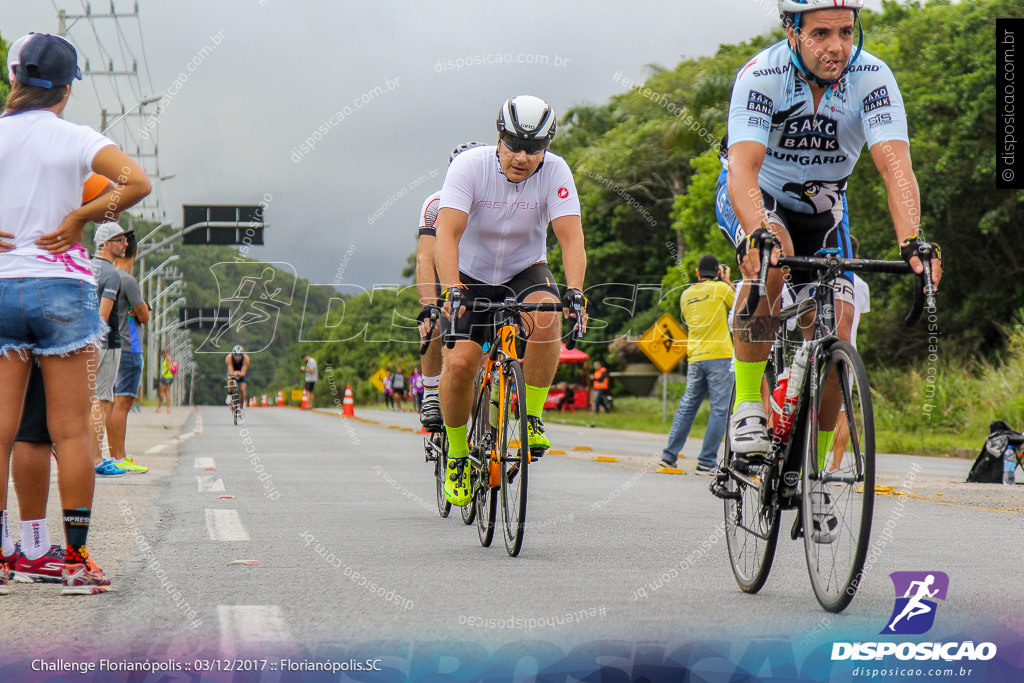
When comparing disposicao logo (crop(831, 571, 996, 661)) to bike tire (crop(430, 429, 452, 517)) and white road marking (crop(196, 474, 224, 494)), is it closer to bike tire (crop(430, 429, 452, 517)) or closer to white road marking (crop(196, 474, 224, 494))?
bike tire (crop(430, 429, 452, 517))

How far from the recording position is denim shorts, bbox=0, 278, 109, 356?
429cm

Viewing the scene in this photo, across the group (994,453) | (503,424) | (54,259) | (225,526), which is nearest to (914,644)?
(503,424)

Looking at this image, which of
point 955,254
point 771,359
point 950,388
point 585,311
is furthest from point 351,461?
point 955,254

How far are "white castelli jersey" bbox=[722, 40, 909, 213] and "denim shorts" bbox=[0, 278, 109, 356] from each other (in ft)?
8.30

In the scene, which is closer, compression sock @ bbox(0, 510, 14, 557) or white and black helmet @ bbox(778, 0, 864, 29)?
white and black helmet @ bbox(778, 0, 864, 29)

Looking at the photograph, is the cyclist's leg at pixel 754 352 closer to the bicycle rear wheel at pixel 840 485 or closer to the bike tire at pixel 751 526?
the bike tire at pixel 751 526

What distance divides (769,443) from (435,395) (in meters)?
3.10

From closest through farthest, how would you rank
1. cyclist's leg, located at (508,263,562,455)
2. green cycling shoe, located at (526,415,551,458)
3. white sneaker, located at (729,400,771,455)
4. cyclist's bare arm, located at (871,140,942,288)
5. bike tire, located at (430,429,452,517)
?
cyclist's bare arm, located at (871,140,942,288)
white sneaker, located at (729,400,771,455)
green cycling shoe, located at (526,415,551,458)
cyclist's leg, located at (508,263,562,455)
bike tire, located at (430,429,452,517)

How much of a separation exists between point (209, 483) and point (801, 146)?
20.6 ft

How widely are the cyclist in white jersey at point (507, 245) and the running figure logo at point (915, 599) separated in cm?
183

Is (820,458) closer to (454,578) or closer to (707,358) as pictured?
(454,578)

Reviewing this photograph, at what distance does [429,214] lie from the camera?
8.16 metres

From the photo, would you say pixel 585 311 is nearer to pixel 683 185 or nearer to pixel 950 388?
pixel 950 388

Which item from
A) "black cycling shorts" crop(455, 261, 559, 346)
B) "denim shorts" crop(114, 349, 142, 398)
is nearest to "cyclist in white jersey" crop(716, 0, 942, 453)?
"black cycling shorts" crop(455, 261, 559, 346)
